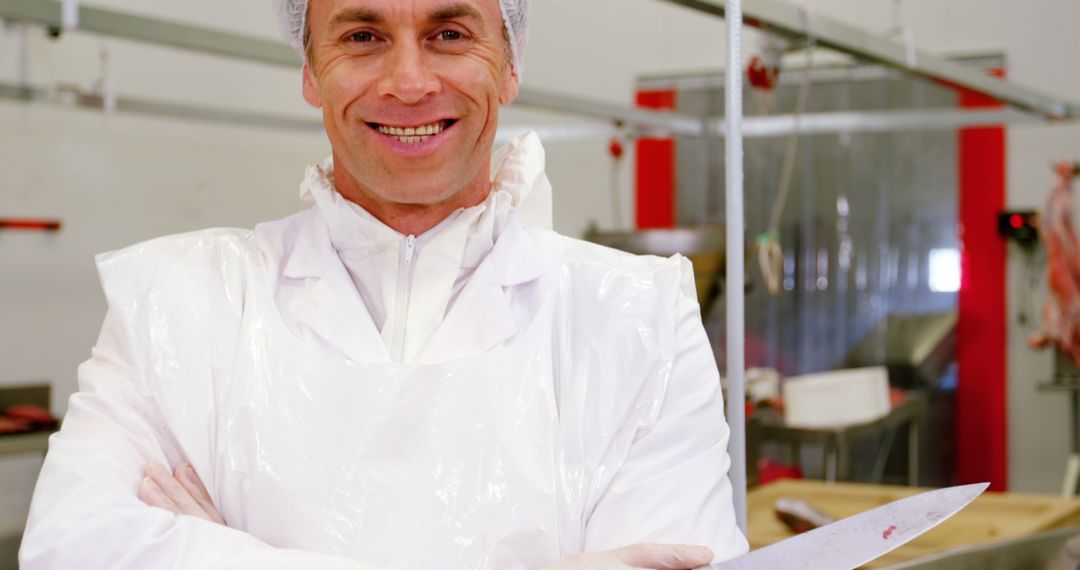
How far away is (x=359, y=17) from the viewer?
1270 mm

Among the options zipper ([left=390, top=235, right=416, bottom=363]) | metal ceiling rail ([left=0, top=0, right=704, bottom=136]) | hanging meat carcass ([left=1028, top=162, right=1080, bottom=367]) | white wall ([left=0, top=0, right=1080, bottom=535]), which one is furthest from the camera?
hanging meat carcass ([left=1028, top=162, right=1080, bottom=367])

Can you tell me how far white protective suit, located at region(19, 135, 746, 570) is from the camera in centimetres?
121

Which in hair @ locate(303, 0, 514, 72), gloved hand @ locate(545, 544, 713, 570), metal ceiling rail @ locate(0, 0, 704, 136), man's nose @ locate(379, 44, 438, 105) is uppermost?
metal ceiling rail @ locate(0, 0, 704, 136)

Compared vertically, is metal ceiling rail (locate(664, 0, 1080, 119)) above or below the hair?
above

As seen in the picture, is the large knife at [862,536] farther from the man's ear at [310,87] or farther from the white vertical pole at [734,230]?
the man's ear at [310,87]

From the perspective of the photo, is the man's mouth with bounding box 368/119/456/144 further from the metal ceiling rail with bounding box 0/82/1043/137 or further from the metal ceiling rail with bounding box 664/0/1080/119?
the metal ceiling rail with bounding box 0/82/1043/137

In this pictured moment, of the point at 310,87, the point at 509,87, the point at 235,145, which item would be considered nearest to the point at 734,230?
the point at 509,87

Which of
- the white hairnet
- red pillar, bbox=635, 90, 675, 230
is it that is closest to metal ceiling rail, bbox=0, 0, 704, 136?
the white hairnet

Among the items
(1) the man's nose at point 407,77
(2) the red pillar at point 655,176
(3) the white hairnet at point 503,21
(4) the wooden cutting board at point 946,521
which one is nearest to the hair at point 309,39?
(3) the white hairnet at point 503,21

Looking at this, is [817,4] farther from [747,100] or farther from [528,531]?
[528,531]

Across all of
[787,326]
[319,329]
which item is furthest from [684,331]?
[787,326]

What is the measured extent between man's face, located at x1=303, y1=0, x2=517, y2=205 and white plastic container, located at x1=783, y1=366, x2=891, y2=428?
8.52 ft

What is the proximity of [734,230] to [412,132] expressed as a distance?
42cm

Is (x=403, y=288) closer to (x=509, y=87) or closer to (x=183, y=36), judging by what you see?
(x=509, y=87)
